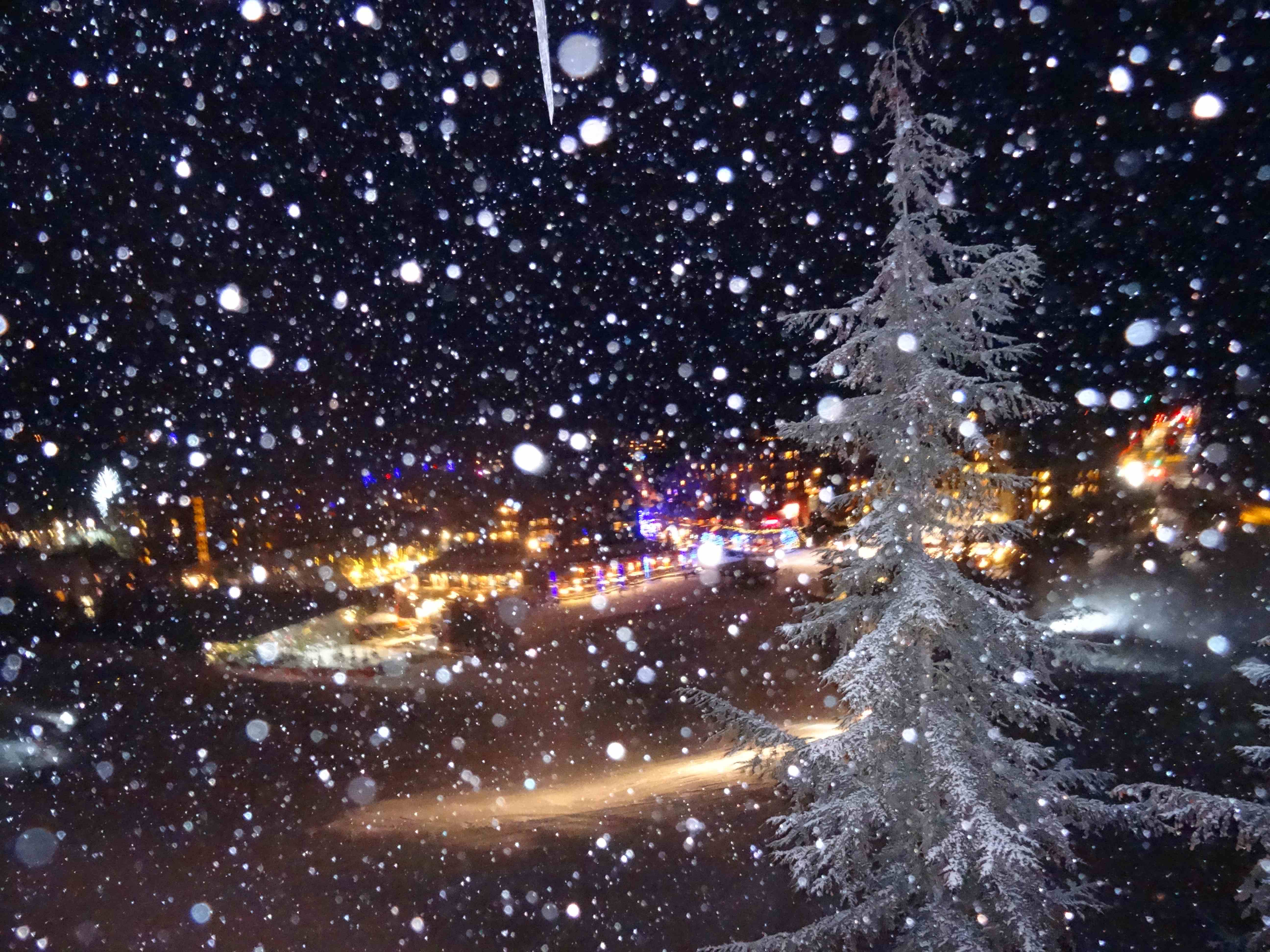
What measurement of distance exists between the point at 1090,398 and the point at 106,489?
201 feet

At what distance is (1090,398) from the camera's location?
97.3 ft

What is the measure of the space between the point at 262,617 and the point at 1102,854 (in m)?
33.5

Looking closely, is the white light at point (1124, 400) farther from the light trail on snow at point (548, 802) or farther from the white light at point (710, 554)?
the light trail on snow at point (548, 802)

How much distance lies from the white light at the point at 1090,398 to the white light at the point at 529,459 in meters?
29.9

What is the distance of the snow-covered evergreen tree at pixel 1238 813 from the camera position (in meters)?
4.30

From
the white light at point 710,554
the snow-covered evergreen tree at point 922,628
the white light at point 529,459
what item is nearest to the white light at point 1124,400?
the white light at point 710,554

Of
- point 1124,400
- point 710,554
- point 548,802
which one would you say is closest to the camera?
point 548,802

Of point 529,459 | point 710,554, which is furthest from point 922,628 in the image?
point 529,459


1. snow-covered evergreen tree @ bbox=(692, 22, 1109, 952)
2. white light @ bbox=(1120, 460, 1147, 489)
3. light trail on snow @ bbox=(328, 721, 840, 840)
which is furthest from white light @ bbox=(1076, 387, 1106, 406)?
snow-covered evergreen tree @ bbox=(692, 22, 1109, 952)

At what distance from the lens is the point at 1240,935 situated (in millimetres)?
8203

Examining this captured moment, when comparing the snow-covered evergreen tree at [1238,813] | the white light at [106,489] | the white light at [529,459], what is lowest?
the snow-covered evergreen tree at [1238,813]

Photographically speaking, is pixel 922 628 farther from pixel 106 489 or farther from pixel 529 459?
pixel 106 489

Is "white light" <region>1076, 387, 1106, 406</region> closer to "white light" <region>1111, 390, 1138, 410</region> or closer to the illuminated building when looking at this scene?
"white light" <region>1111, 390, 1138, 410</region>

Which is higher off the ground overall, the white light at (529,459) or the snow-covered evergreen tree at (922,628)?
the white light at (529,459)
